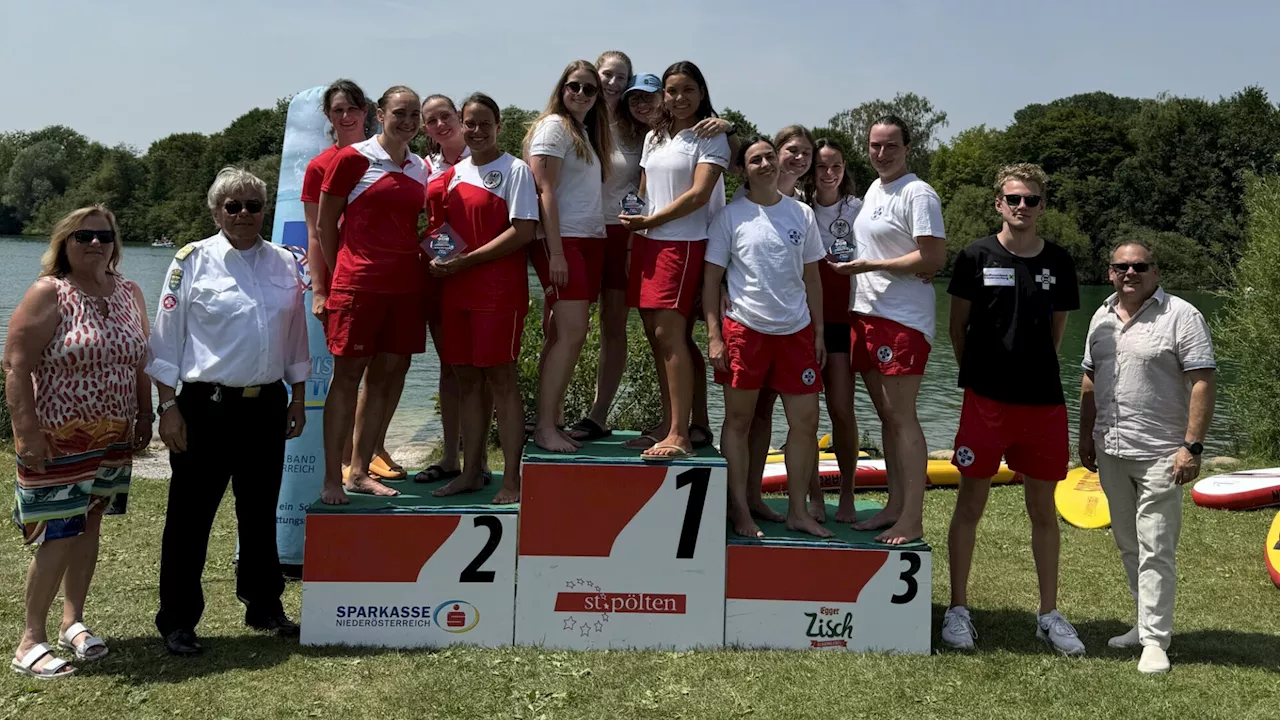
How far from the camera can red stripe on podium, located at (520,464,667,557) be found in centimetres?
478

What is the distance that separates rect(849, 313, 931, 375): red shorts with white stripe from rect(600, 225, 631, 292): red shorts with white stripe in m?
1.29

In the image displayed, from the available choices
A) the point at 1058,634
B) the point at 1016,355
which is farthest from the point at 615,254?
the point at 1058,634

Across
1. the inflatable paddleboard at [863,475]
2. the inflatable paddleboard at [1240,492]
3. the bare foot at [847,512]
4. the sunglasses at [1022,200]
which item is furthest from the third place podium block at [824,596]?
the inflatable paddleboard at [1240,492]

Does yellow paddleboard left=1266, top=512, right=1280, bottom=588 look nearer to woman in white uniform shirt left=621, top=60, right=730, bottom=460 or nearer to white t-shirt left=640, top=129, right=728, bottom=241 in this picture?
woman in white uniform shirt left=621, top=60, right=730, bottom=460

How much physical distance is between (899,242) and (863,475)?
5.65 meters

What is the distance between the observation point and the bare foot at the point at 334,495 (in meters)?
4.93

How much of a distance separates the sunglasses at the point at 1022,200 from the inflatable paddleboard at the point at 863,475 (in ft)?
15.6

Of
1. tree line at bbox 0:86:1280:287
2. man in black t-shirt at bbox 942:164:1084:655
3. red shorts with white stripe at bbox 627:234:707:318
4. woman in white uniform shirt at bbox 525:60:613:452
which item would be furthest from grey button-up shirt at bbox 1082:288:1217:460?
tree line at bbox 0:86:1280:287

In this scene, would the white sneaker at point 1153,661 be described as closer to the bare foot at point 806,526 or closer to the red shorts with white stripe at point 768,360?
the bare foot at point 806,526

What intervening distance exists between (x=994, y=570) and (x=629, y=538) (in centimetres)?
324

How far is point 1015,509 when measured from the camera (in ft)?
29.8

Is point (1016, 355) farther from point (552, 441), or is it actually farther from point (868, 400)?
point (868, 400)

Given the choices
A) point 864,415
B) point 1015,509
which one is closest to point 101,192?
point 864,415

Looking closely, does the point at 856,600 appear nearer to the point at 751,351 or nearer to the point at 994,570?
the point at 751,351
